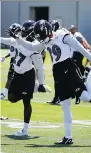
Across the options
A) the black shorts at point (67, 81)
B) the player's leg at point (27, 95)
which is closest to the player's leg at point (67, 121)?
the black shorts at point (67, 81)

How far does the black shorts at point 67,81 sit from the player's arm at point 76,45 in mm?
335

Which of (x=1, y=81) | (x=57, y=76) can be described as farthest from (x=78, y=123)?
(x=1, y=81)

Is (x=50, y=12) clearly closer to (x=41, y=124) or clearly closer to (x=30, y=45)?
(x=41, y=124)

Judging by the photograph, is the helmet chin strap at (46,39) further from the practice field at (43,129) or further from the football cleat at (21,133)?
the football cleat at (21,133)

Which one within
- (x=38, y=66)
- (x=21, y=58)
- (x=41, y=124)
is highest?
(x=21, y=58)

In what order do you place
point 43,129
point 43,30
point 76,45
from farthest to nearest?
point 43,129 < point 43,30 < point 76,45

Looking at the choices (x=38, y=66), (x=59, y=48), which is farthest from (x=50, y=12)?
(x=59, y=48)

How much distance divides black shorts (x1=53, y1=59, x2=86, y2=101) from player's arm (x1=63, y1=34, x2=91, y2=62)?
34 cm

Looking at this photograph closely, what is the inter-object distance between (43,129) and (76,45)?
247 centimetres

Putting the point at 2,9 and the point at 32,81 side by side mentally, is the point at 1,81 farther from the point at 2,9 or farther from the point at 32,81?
the point at 2,9

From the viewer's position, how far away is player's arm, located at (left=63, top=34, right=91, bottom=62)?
9.21 meters

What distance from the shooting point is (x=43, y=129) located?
11188 millimetres

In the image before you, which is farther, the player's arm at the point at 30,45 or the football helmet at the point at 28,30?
the football helmet at the point at 28,30

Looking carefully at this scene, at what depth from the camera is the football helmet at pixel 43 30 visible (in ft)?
30.7
